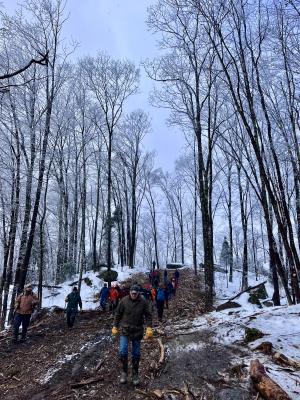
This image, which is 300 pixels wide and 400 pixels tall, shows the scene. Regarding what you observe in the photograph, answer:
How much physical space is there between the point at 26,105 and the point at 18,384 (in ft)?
42.0

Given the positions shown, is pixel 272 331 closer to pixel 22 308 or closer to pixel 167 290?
pixel 22 308

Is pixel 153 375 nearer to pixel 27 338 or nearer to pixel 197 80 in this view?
pixel 27 338

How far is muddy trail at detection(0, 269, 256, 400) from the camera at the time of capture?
18.2 feet

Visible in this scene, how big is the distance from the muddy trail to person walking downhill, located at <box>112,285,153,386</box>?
1.37ft

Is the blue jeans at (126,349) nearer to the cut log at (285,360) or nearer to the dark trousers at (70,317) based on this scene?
the cut log at (285,360)

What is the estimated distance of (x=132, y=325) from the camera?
625cm

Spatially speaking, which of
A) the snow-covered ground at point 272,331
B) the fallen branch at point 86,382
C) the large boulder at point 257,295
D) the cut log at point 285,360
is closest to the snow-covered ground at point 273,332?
the snow-covered ground at point 272,331

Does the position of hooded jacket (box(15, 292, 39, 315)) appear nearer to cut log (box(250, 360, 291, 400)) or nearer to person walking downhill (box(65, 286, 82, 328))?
person walking downhill (box(65, 286, 82, 328))

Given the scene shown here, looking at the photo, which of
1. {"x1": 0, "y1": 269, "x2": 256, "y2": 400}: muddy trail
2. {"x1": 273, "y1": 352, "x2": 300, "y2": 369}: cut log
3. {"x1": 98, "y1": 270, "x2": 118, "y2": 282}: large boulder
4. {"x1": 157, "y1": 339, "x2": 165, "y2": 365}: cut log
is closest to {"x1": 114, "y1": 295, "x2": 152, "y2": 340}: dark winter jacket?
{"x1": 0, "y1": 269, "x2": 256, "y2": 400}: muddy trail

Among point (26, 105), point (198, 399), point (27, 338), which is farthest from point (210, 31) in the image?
point (27, 338)

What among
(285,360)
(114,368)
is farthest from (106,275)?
(285,360)

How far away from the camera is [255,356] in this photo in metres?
6.46

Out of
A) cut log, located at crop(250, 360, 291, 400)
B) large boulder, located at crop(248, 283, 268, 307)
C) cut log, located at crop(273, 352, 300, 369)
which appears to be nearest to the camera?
cut log, located at crop(250, 360, 291, 400)

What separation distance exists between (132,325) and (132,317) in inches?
5.7
